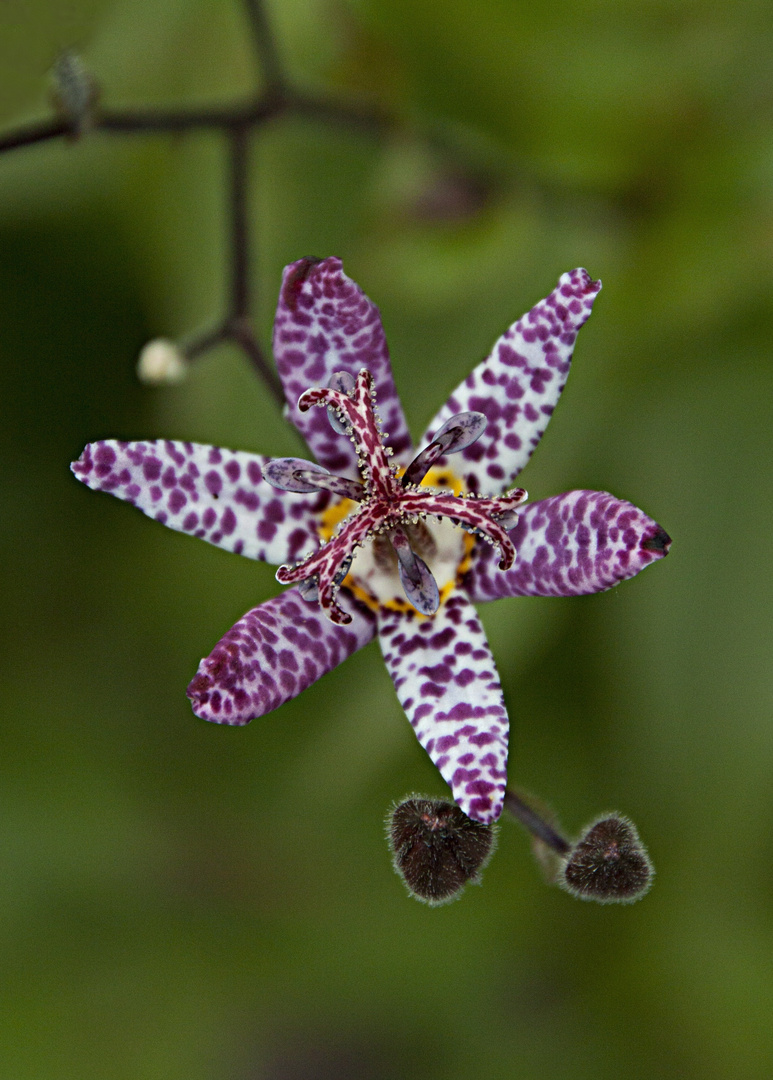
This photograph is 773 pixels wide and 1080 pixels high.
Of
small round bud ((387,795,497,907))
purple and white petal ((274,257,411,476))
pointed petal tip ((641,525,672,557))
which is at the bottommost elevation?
Answer: small round bud ((387,795,497,907))

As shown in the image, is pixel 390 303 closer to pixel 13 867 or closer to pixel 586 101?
pixel 586 101

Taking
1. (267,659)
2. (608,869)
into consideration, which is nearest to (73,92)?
(267,659)

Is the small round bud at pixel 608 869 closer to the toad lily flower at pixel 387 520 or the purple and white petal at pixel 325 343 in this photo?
the toad lily flower at pixel 387 520

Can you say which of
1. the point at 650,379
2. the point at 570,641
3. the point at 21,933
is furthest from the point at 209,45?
the point at 21,933

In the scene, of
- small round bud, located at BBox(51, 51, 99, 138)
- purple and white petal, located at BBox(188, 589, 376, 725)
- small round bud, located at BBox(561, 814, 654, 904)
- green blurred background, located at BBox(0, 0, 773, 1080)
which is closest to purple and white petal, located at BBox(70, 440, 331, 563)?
purple and white petal, located at BBox(188, 589, 376, 725)

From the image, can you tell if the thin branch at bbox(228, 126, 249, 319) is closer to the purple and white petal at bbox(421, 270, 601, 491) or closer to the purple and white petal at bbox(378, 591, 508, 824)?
the purple and white petal at bbox(421, 270, 601, 491)

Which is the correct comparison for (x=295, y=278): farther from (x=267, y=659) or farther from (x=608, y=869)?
(x=608, y=869)

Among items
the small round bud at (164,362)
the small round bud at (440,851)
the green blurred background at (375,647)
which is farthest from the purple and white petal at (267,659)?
the green blurred background at (375,647)
